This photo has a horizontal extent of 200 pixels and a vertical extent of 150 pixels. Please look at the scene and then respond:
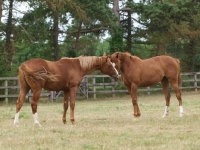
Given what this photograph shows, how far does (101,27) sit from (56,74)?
1803 cm

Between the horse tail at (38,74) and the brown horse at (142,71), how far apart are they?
210 cm

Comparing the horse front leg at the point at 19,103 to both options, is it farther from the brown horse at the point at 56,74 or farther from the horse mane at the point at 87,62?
the horse mane at the point at 87,62

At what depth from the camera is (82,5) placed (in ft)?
82.0

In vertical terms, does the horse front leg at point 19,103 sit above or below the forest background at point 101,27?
below

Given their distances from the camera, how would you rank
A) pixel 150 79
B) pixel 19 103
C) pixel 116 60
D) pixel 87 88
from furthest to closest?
1. pixel 87 88
2. pixel 150 79
3. pixel 116 60
4. pixel 19 103

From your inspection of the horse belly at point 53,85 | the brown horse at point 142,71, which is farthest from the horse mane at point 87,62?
the horse belly at point 53,85

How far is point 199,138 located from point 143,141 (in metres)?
1.10

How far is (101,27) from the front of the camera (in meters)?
28.2

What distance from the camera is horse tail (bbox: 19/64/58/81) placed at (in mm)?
10125

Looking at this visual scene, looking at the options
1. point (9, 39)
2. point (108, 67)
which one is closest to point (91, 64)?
point (108, 67)

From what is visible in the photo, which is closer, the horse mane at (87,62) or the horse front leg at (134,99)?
the horse mane at (87,62)

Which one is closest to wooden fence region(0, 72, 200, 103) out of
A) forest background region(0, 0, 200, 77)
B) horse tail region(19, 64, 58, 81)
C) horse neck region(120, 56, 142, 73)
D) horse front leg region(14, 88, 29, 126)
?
forest background region(0, 0, 200, 77)

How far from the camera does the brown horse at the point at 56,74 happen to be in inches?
404

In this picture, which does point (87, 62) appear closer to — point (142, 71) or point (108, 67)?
point (108, 67)
